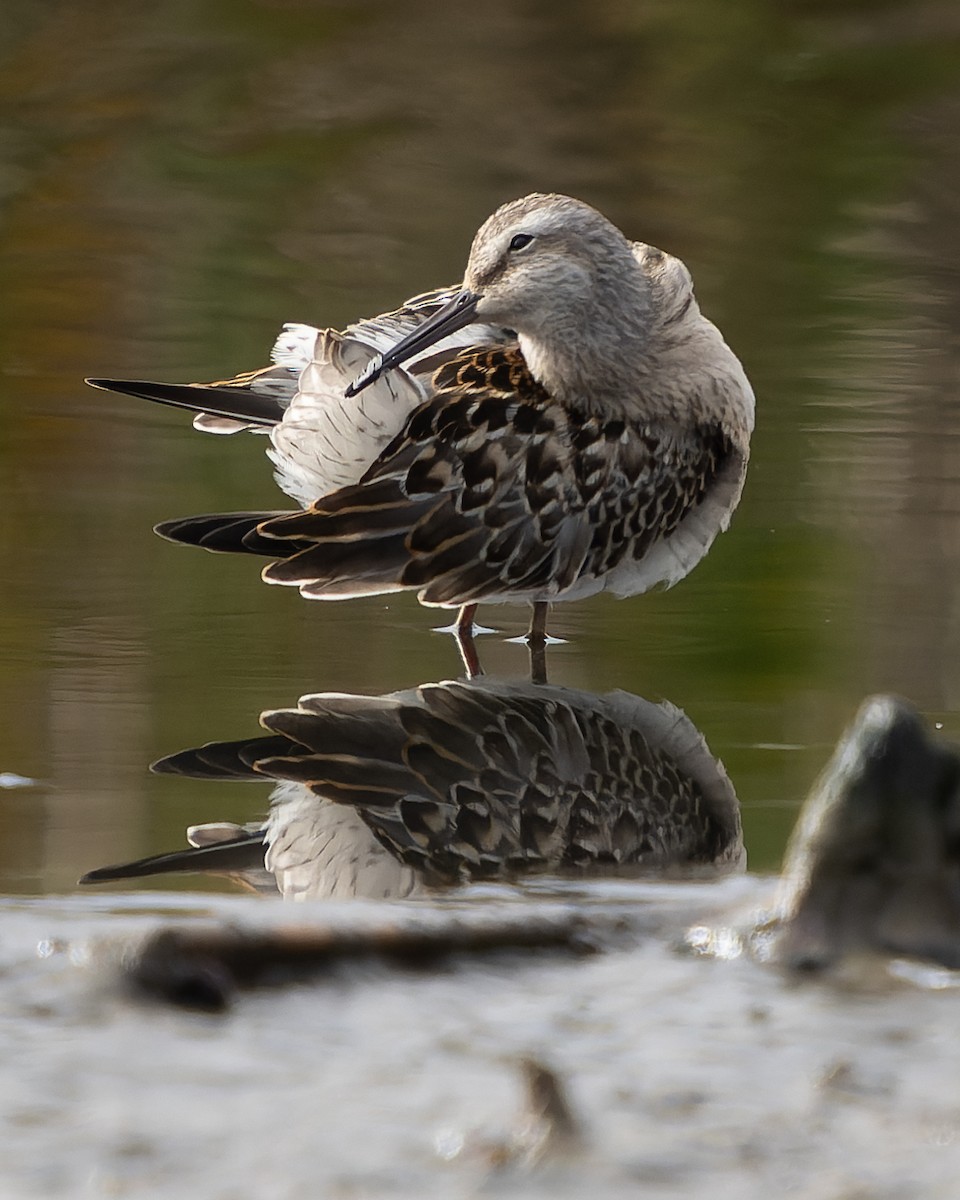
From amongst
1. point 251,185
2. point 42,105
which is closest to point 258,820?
point 251,185

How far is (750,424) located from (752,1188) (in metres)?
3.38

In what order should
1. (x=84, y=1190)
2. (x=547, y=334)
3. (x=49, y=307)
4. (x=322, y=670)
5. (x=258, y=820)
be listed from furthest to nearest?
Result: (x=49, y=307) → (x=547, y=334) → (x=322, y=670) → (x=258, y=820) → (x=84, y=1190)

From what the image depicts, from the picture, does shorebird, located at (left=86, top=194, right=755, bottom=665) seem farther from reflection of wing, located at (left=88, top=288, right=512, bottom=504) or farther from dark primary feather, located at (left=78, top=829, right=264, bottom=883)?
dark primary feather, located at (left=78, top=829, right=264, bottom=883)

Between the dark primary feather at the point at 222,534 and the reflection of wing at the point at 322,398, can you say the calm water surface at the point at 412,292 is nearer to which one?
the dark primary feather at the point at 222,534

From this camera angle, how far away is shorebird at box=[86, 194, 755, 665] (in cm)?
473

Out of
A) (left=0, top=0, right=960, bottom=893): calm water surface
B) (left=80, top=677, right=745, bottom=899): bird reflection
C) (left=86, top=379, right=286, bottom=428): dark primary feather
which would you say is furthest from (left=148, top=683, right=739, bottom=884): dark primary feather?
(left=86, top=379, right=286, bottom=428): dark primary feather

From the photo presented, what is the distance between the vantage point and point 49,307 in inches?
315

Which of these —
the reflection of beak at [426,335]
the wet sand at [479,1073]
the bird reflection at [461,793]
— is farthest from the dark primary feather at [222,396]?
the wet sand at [479,1073]

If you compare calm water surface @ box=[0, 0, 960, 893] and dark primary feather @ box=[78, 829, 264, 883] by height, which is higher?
calm water surface @ box=[0, 0, 960, 893]

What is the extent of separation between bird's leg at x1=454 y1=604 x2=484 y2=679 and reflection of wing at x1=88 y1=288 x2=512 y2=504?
386mm

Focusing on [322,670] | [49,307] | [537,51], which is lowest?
[322,670]

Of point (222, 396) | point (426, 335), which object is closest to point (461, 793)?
point (426, 335)

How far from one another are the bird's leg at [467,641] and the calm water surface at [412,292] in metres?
0.04

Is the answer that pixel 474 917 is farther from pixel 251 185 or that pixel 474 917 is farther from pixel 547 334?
pixel 251 185
